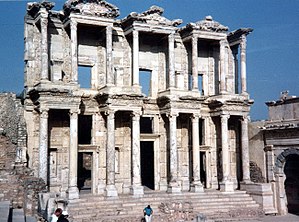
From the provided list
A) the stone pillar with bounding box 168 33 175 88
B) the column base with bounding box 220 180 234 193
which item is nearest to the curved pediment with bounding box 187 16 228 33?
the stone pillar with bounding box 168 33 175 88

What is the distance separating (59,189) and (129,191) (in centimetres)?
382

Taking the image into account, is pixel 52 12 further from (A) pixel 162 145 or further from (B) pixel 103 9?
(A) pixel 162 145

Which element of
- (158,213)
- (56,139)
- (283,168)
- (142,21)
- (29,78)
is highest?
(142,21)

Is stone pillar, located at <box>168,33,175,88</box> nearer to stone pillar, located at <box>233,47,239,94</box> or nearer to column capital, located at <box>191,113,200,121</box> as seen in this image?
column capital, located at <box>191,113,200,121</box>

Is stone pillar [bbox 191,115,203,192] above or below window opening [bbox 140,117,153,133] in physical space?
below

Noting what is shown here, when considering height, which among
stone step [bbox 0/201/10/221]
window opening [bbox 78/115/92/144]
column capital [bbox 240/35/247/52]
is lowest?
stone step [bbox 0/201/10/221]

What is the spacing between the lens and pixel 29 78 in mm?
23031

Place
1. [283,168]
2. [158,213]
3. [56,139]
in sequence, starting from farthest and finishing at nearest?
[283,168], [56,139], [158,213]

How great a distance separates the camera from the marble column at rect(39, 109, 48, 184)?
21.3 metres

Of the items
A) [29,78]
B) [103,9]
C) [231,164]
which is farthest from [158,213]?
[103,9]

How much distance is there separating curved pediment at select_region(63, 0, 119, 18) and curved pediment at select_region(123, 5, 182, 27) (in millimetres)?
1162

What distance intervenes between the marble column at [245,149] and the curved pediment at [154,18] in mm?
7123

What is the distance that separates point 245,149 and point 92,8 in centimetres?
1200

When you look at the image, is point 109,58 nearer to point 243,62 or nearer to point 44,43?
point 44,43
